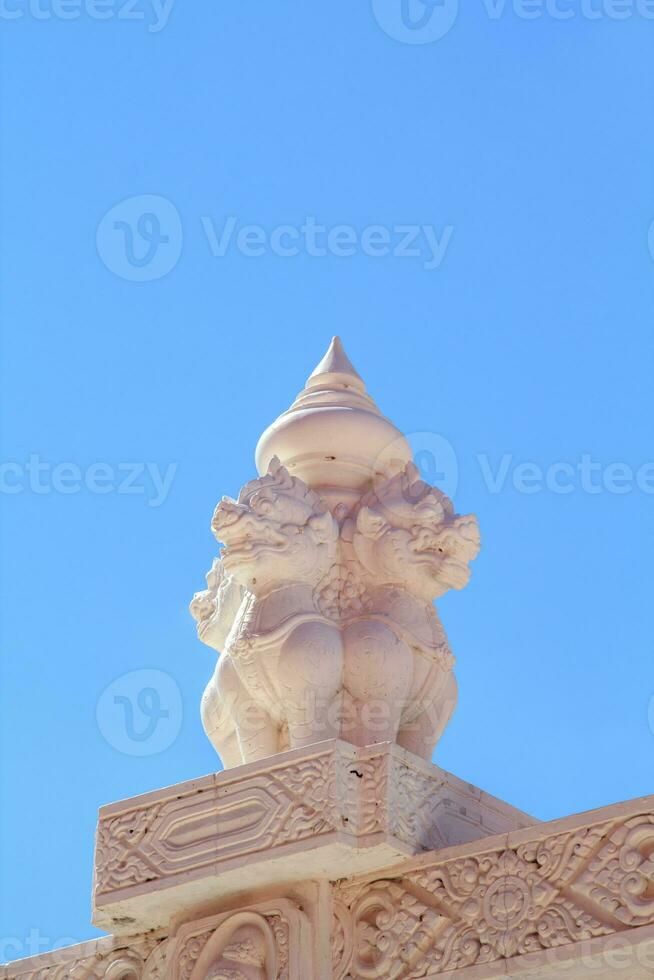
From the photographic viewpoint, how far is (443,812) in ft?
26.2

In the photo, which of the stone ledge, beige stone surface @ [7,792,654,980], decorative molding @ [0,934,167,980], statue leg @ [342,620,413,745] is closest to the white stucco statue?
statue leg @ [342,620,413,745]

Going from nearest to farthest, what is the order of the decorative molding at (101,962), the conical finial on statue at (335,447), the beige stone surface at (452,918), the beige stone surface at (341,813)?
the beige stone surface at (452,918) → the beige stone surface at (341,813) → the decorative molding at (101,962) → the conical finial on statue at (335,447)

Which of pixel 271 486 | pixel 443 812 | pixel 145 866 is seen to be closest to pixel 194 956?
pixel 145 866

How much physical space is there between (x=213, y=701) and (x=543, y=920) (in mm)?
2522

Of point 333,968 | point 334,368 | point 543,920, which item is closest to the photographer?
point 543,920

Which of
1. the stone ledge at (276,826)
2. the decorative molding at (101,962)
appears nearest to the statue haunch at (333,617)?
the stone ledge at (276,826)

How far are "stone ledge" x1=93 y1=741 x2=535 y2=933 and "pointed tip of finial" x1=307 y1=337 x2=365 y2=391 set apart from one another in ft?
→ 8.86

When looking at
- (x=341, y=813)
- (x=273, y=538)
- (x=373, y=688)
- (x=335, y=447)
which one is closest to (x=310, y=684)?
(x=373, y=688)

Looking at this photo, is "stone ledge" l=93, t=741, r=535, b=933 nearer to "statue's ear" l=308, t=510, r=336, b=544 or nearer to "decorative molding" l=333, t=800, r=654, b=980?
"decorative molding" l=333, t=800, r=654, b=980

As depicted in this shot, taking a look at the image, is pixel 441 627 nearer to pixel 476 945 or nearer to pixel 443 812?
pixel 443 812

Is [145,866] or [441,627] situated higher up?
[441,627]

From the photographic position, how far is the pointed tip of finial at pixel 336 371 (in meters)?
10.0

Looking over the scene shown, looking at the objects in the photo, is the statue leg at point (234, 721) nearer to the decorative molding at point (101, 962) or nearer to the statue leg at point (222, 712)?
the statue leg at point (222, 712)

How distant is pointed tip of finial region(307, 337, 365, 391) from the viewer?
10008 mm
